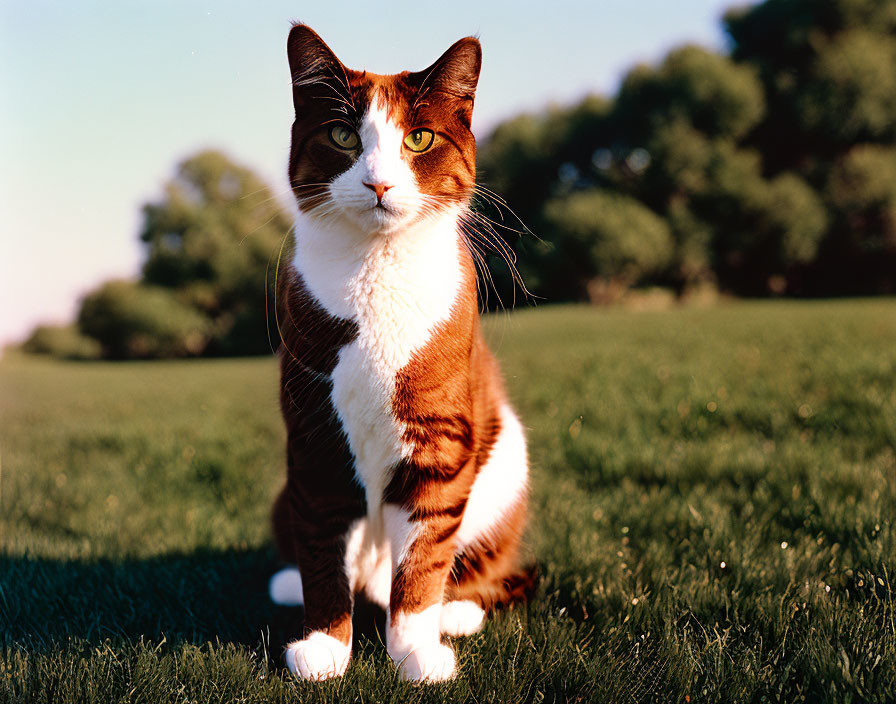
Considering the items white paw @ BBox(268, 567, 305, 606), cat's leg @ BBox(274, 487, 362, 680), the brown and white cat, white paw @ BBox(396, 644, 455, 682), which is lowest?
white paw @ BBox(268, 567, 305, 606)

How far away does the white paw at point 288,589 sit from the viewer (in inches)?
86.4

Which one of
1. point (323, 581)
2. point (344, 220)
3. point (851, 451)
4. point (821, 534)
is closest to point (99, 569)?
point (323, 581)

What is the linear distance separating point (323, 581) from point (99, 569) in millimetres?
1223

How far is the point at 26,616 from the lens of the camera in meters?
2.15

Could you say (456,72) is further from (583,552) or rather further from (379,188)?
(583,552)

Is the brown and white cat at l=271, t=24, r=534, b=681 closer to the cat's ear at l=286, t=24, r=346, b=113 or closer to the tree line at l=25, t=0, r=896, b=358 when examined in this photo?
the cat's ear at l=286, t=24, r=346, b=113

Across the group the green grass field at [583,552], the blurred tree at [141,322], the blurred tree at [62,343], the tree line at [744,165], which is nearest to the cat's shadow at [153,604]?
the green grass field at [583,552]

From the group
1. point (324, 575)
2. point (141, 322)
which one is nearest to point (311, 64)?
point (324, 575)

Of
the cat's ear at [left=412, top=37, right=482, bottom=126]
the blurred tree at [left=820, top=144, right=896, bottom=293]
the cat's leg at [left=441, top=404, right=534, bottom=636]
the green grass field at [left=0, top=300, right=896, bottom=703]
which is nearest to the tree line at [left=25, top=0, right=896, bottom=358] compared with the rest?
the blurred tree at [left=820, top=144, right=896, bottom=293]

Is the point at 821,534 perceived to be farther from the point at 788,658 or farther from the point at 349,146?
the point at 349,146

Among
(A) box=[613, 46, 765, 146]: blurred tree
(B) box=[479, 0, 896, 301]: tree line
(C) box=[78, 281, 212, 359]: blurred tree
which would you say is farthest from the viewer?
(A) box=[613, 46, 765, 146]: blurred tree

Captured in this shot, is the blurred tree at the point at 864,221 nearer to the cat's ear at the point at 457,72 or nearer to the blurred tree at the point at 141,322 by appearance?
the blurred tree at the point at 141,322

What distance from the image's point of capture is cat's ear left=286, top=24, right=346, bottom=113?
149 centimetres

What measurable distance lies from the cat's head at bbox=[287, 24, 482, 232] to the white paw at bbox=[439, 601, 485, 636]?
3.91ft
